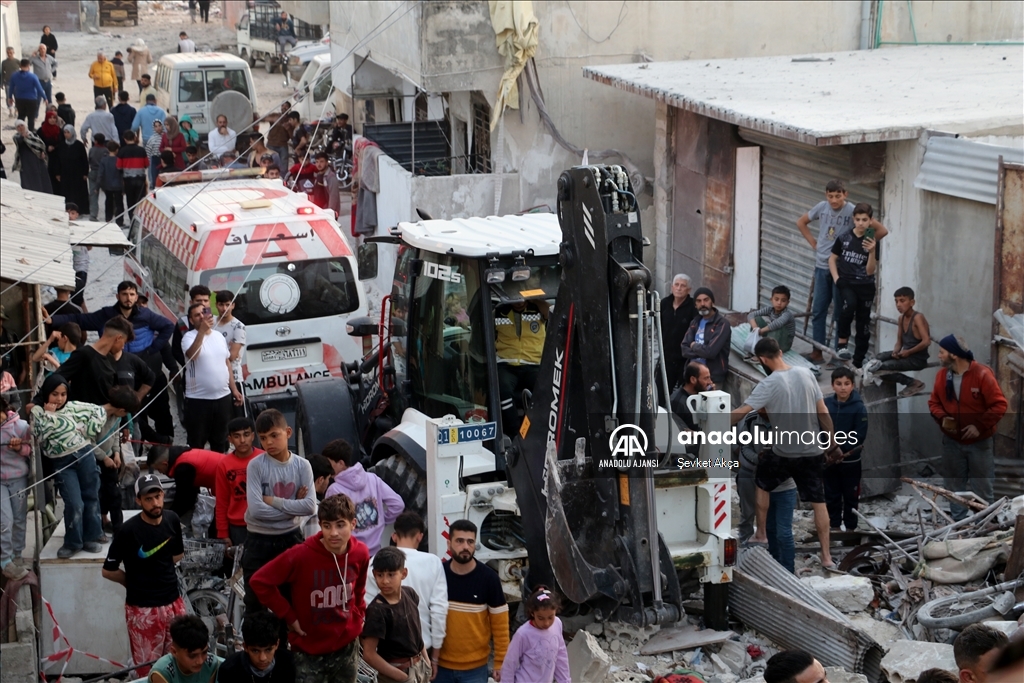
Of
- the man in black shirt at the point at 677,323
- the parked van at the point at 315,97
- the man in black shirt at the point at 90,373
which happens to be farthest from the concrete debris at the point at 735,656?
the parked van at the point at 315,97

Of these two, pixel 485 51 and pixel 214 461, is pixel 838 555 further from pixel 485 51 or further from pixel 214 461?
pixel 485 51

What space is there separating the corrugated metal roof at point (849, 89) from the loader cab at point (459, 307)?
12.8 feet

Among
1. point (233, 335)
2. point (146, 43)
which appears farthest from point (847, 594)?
point (146, 43)

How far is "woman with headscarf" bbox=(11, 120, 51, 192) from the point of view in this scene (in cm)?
1872

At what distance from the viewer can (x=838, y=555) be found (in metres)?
8.90

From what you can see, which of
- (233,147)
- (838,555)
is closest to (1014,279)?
(838,555)

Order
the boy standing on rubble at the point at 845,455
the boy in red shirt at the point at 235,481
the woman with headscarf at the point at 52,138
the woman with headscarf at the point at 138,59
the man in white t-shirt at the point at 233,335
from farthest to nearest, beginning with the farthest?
the woman with headscarf at the point at 138,59, the woman with headscarf at the point at 52,138, the man in white t-shirt at the point at 233,335, the boy standing on rubble at the point at 845,455, the boy in red shirt at the point at 235,481

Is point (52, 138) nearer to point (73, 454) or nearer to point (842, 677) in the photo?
point (73, 454)

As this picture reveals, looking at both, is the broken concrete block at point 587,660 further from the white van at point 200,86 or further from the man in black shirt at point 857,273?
the white van at point 200,86

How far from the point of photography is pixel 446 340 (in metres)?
7.99

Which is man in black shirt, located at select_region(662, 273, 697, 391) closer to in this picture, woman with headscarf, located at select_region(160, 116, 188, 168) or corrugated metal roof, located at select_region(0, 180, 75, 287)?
corrugated metal roof, located at select_region(0, 180, 75, 287)

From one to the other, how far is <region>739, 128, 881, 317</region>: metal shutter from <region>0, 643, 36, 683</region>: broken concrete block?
8135mm

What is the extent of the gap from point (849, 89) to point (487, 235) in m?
6.60

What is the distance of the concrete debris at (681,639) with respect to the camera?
7.29 m
